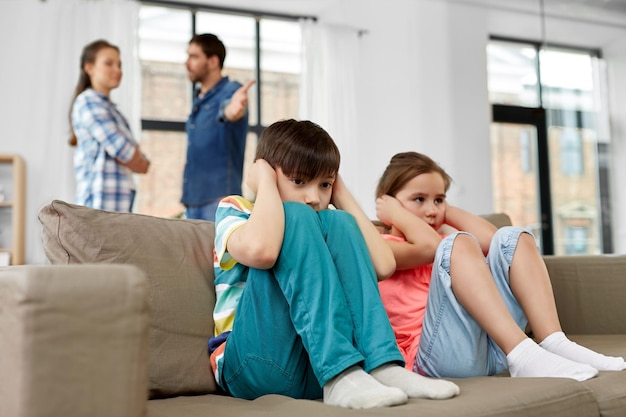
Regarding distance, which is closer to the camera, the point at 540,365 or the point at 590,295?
the point at 540,365

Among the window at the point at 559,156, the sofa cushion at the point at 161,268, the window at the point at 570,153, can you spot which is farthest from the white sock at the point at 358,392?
the window at the point at 570,153

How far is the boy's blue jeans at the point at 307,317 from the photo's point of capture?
1143 mm

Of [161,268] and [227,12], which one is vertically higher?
[227,12]

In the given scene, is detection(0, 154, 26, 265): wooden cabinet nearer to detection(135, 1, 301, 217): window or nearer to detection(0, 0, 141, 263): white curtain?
detection(0, 0, 141, 263): white curtain

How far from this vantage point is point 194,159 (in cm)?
359

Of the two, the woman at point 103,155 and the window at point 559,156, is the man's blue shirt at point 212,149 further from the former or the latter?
the window at point 559,156

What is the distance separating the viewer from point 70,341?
2.50 feet

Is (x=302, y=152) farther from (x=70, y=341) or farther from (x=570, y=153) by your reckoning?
(x=570, y=153)

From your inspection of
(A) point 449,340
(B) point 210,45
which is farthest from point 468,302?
(B) point 210,45

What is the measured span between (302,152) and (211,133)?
2.18 m

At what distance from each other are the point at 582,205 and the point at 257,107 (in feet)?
9.44

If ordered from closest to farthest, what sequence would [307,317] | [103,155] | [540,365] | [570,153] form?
[307,317] → [540,365] → [103,155] → [570,153]

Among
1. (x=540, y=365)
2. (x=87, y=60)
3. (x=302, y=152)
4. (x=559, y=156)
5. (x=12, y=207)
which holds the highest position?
(x=87, y=60)

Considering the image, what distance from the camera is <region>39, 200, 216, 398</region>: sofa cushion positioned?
1.29 m
